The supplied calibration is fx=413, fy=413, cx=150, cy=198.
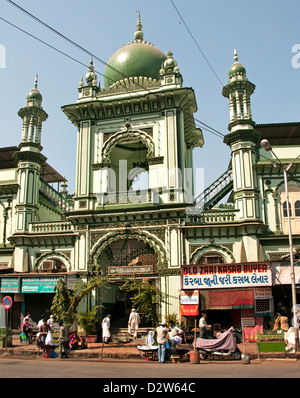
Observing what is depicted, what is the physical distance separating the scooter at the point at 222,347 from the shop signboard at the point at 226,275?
576cm

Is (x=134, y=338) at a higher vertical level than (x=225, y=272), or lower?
lower

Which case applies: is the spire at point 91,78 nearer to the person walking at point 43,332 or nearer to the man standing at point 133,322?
the man standing at point 133,322

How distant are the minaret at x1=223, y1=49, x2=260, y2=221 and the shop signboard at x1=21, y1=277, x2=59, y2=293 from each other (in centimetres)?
Answer: 1111

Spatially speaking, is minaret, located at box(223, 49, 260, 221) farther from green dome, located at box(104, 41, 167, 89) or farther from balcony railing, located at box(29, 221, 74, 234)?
balcony railing, located at box(29, 221, 74, 234)

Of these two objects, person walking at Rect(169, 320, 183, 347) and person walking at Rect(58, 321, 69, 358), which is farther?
person walking at Rect(58, 321, 69, 358)

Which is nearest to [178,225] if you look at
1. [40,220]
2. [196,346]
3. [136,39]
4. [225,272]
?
[225,272]

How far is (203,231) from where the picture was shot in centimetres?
2273

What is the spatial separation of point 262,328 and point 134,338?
6.37 metres

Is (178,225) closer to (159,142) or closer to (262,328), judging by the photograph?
(159,142)

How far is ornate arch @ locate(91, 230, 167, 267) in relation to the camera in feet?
74.8

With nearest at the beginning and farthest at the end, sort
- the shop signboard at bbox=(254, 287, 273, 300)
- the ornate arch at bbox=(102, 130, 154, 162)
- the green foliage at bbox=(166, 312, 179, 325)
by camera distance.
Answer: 1. the shop signboard at bbox=(254, 287, 273, 300)
2. the green foliage at bbox=(166, 312, 179, 325)
3. the ornate arch at bbox=(102, 130, 154, 162)

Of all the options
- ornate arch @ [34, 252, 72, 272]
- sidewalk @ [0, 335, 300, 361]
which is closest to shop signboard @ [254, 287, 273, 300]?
sidewalk @ [0, 335, 300, 361]

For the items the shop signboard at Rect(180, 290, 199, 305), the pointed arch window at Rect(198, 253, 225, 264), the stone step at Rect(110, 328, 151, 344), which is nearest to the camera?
the shop signboard at Rect(180, 290, 199, 305)

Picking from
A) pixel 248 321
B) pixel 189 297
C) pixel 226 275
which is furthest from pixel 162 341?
pixel 248 321
